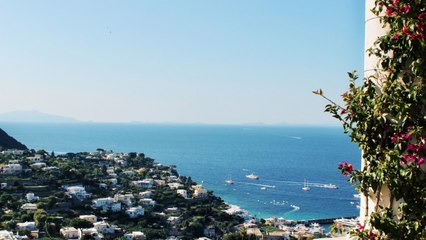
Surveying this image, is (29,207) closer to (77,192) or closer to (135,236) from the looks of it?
(77,192)

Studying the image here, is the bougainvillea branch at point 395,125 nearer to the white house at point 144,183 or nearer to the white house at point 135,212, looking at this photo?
the white house at point 135,212

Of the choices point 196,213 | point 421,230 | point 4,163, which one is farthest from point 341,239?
point 4,163

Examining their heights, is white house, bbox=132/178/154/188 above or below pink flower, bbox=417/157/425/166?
below

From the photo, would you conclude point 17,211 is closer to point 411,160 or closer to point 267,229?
point 267,229

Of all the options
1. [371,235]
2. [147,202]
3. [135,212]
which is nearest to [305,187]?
[147,202]

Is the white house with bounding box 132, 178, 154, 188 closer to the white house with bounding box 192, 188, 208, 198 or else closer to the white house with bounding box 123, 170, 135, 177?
the white house with bounding box 123, 170, 135, 177

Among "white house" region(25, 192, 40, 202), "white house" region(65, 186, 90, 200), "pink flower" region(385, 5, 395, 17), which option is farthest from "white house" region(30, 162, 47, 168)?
"pink flower" region(385, 5, 395, 17)

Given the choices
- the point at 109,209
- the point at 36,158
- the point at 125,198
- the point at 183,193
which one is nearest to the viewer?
the point at 109,209

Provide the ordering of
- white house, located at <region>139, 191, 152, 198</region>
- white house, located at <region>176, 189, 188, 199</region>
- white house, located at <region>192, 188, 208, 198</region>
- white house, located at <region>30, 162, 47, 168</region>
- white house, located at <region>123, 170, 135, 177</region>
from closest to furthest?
white house, located at <region>139, 191, 152, 198</region>, white house, located at <region>176, 189, 188, 199</region>, white house, located at <region>192, 188, 208, 198</region>, white house, located at <region>30, 162, 47, 168</region>, white house, located at <region>123, 170, 135, 177</region>
